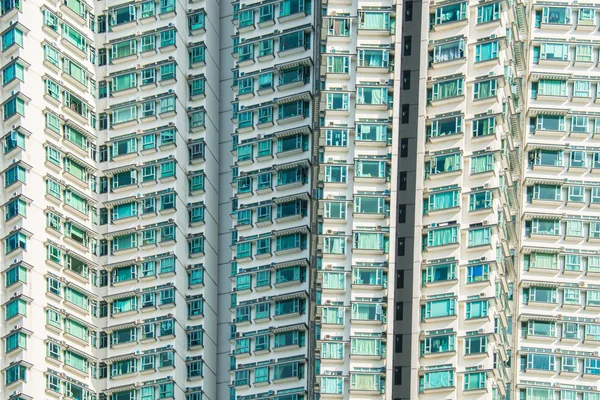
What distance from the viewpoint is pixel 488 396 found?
199750 millimetres
